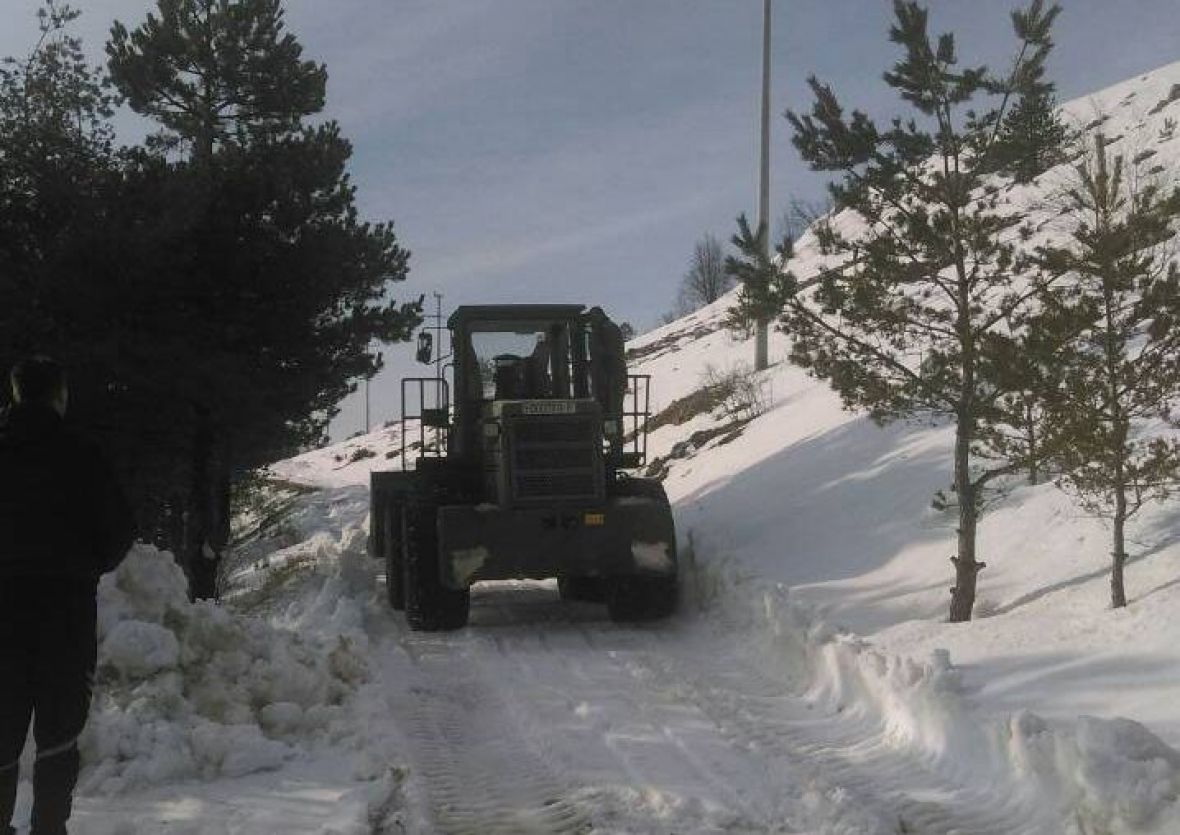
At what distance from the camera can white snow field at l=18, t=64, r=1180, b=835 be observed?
4758mm

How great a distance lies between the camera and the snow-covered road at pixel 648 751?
486cm

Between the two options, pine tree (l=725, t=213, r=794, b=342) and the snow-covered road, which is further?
pine tree (l=725, t=213, r=794, b=342)

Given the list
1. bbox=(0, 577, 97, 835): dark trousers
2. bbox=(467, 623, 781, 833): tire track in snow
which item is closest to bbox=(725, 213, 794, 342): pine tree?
bbox=(467, 623, 781, 833): tire track in snow

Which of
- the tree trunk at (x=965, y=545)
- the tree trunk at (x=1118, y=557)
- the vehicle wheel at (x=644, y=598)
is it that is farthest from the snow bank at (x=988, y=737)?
the vehicle wheel at (x=644, y=598)

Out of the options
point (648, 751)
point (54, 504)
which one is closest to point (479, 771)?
point (648, 751)

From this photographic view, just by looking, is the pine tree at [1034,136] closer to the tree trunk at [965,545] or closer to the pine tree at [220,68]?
the tree trunk at [965,545]

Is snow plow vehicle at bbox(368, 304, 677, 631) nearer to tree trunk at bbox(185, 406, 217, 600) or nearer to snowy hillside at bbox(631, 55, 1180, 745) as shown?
snowy hillside at bbox(631, 55, 1180, 745)

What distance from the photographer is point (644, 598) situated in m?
10.6

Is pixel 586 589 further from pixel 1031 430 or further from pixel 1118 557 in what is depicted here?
pixel 1118 557

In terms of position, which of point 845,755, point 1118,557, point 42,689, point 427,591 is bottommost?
point 845,755

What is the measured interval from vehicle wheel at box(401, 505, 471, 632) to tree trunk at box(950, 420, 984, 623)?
4541 mm

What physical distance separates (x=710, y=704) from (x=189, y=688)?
320cm

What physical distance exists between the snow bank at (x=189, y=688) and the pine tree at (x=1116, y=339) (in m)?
5.16

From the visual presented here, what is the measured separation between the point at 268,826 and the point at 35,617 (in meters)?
1.32
